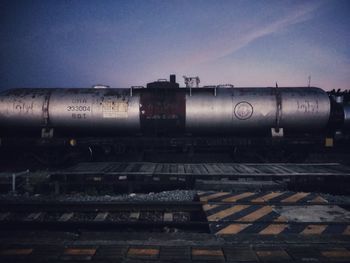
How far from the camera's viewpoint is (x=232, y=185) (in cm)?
805

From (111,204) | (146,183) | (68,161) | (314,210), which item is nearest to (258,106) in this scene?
(314,210)

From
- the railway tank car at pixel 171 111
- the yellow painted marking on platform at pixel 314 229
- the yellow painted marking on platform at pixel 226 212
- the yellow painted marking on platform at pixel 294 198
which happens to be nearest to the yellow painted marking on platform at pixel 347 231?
the yellow painted marking on platform at pixel 314 229

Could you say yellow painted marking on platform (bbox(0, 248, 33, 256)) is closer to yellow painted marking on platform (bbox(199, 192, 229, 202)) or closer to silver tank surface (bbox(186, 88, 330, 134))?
yellow painted marking on platform (bbox(199, 192, 229, 202))

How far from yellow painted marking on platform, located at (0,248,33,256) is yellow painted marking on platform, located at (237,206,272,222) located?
4.75 metres

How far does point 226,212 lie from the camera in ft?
20.9

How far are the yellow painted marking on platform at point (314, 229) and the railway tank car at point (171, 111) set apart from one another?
18.5ft

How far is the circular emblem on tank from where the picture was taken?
1059 cm

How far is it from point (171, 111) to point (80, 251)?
725cm

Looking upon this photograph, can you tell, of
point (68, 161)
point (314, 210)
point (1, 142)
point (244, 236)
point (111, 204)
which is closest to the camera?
point (244, 236)

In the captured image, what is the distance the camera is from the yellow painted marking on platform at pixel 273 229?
5.28 metres

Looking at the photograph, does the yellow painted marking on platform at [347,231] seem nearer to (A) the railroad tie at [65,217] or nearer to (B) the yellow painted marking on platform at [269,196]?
(B) the yellow painted marking on platform at [269,196]

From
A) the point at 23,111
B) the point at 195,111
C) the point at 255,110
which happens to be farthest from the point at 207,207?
the point at 23,111

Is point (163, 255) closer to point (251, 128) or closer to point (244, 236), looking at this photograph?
point (244, 236)

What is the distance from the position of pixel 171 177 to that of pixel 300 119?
6.73 metres
